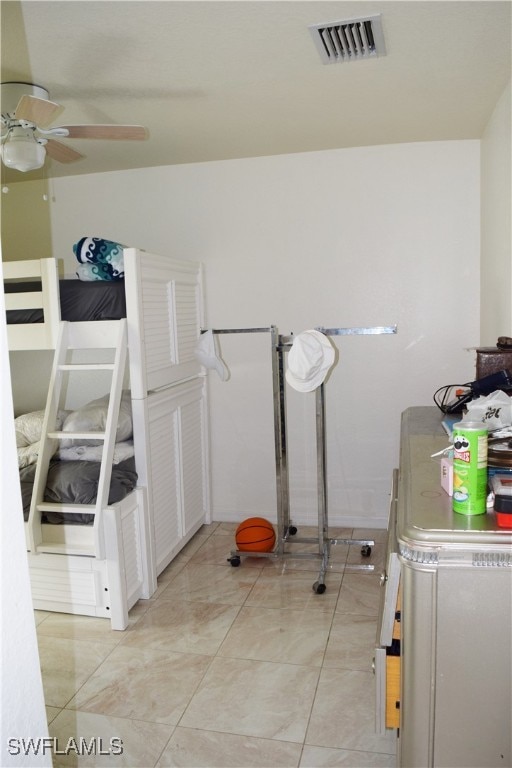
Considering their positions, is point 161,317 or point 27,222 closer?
point 161,317

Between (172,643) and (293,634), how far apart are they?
563 millimetres

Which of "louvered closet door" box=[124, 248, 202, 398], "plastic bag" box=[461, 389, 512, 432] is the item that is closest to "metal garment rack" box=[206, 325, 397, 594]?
"louvered closet door" box=[124, 248, 202, 398]

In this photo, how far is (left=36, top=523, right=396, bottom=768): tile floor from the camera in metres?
2.03

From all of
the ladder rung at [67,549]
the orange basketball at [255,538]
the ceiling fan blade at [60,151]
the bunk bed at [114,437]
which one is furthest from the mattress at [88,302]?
the orange basketball at [255,538]

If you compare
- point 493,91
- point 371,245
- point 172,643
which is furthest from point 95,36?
point 172,643

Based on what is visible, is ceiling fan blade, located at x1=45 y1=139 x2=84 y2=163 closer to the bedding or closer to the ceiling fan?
the ceiling fan

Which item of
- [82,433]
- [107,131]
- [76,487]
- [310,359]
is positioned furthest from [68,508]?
[107,131]

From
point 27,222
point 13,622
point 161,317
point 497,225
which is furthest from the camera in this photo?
point 27,222

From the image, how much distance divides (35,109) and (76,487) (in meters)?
1.68

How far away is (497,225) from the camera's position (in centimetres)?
296

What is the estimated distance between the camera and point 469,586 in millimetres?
1367

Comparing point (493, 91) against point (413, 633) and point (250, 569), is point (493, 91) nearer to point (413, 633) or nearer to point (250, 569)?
point (413, 633)

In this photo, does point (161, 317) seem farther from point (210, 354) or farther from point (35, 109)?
point (35, 109)

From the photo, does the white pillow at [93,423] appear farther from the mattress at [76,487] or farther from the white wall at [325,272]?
the white wall at [325,272]
